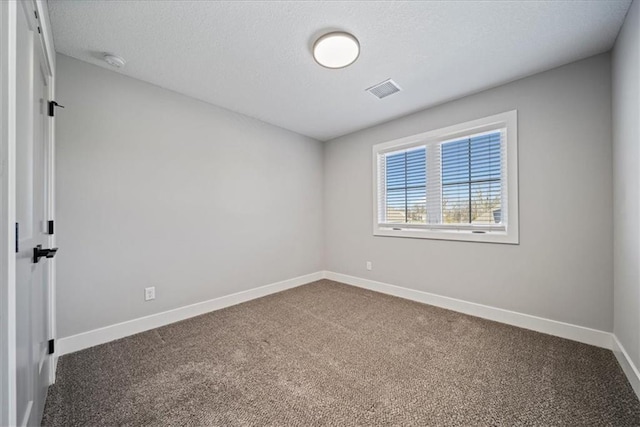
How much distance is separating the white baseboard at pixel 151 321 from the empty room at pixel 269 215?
0.02m

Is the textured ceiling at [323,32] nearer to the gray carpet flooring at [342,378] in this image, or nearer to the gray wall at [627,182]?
the gray wall at [627,182]

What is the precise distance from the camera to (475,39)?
6.47 ft

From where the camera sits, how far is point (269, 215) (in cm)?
373

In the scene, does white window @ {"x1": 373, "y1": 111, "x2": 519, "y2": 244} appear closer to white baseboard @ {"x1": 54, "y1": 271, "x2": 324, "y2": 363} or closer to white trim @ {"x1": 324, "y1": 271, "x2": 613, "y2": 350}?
white trim @ {"x1": 324, "y1": 271, "x2": 613, "y2": 350}

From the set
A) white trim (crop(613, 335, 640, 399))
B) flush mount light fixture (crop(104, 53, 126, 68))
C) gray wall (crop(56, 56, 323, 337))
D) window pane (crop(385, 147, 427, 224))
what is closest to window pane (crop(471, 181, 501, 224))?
window pane (crop(385, 147, 427, 224))

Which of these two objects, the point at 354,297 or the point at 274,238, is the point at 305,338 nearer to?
the point at 354,297

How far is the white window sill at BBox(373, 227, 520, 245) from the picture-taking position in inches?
103

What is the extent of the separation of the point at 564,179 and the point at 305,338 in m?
2.83

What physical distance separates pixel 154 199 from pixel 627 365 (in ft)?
13.6

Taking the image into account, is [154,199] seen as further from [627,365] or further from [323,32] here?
[627,365]

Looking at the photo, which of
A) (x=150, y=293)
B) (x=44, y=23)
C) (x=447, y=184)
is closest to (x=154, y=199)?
(x=150, y=293)
